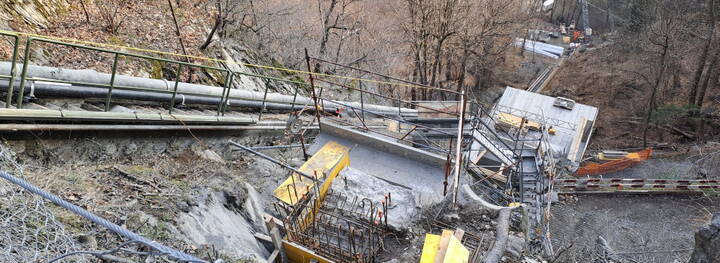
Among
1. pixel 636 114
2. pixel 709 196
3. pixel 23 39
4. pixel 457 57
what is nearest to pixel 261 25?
pixel 457 57

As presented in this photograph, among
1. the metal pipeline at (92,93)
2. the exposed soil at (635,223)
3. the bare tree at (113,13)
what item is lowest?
the exposed soil at (635,223)

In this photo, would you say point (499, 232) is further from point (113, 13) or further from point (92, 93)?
point (113, 13)

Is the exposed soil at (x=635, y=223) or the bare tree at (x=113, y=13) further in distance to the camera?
the exposed soil at (x=635, y=223)

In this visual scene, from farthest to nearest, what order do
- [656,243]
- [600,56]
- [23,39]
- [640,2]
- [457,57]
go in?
[600,56] → [640,2] → [457,57] → [656,243] → [23,39]

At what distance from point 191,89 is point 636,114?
29.7 metres

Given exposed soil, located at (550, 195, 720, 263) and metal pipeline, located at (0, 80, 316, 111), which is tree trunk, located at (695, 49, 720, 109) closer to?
exposed soil, located at (550, 195, 720, 263)

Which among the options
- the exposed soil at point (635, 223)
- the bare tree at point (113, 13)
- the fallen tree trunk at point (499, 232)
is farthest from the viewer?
the exposed soil at point (635, 223)

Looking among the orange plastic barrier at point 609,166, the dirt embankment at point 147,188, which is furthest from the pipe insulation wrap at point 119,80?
the orange plastic barrier at point 609,166

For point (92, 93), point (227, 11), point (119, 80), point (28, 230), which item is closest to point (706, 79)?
point (227, 11)

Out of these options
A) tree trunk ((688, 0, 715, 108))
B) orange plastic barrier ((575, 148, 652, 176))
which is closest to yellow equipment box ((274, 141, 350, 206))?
orange plastic barrier ((575, 148, 652, 176))

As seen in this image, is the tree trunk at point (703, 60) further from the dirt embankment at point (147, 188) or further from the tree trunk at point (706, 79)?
the dirt embankment at point (147, 188)

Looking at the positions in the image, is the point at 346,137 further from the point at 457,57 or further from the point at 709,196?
the point at 457,57

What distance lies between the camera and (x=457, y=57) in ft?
95.7

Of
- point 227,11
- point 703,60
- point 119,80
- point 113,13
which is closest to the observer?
point 119,80
